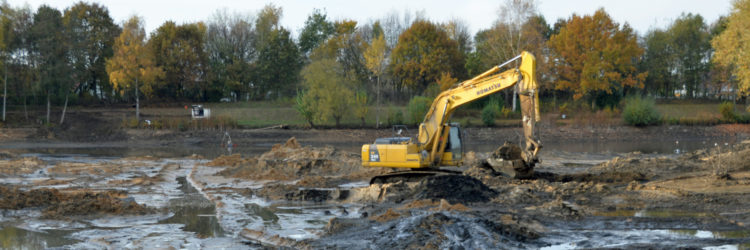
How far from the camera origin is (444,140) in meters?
19.1

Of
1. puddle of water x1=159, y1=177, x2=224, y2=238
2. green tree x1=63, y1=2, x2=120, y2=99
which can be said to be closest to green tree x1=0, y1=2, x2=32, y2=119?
green tree x1=63, y1=2, x2=120, y2=99

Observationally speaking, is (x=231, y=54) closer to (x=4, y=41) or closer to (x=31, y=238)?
(x=4, y=41)

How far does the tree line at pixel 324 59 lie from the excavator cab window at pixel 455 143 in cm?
2572

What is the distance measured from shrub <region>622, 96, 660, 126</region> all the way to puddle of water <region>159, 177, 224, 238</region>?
37180mm

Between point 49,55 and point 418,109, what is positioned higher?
point 49,55

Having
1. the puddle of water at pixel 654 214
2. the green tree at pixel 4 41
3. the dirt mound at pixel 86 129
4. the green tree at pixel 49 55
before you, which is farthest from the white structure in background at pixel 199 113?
the puddle of water at pixel 654 214

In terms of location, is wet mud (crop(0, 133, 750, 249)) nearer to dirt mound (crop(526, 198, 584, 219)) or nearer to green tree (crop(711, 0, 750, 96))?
dirt mound (crop(526, 198, 584, 219))

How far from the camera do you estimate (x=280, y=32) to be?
65.4 meters

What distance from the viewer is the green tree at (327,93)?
152 feet

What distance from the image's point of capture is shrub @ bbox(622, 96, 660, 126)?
47.7 metres

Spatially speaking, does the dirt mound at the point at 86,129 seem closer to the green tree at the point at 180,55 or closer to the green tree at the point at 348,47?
the green tree at the point at 180,55

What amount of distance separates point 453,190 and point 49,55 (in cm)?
4231

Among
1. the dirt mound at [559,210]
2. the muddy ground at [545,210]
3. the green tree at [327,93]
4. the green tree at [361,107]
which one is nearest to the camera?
the muddy ground at [545,210]

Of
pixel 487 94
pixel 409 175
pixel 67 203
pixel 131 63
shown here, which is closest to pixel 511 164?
pixel 487 94
